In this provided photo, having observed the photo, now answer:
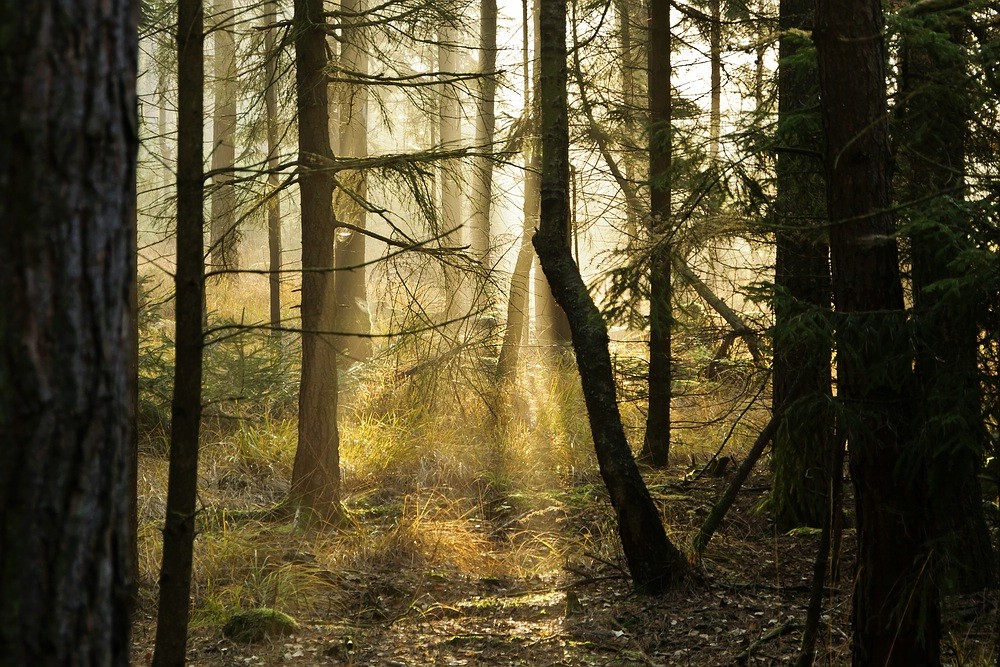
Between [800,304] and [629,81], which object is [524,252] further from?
[800,304]

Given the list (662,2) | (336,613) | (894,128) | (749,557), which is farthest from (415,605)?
(662,2)

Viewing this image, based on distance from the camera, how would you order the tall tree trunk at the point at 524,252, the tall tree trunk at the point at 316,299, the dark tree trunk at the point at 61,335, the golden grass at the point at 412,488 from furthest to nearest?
the tall tree trunk at the point at 524,252 → the tall tree trunk at the point at 316,299 → the golden grass at the point at 412,488 → the dark tree trunk at the point at 61,335

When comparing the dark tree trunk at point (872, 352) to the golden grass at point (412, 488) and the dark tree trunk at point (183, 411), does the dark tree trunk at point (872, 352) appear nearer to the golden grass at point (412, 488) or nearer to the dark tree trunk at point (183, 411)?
the golden grass at point (412, 488)

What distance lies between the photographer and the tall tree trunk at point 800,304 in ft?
13.6

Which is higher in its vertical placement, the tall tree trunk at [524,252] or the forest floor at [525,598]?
the tall tree trunk at [524,252]

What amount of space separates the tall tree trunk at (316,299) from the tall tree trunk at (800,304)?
377 centimetres

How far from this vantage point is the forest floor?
16.7 feet

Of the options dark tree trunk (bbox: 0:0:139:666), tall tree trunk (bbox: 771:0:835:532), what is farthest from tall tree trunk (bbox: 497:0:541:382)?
dark tree trunk (bbox: 0:0:139:666)

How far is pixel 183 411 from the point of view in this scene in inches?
141

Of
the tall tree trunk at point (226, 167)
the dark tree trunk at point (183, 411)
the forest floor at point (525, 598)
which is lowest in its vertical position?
the forest floor at point (525, 598)

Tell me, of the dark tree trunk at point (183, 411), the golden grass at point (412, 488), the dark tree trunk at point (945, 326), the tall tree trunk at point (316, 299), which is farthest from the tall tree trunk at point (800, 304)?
the tall tree trunk at point (316, 299)

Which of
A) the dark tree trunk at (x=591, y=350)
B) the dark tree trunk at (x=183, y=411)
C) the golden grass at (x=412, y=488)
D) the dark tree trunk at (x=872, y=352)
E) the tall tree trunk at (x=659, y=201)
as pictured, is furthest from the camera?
the tall tree trunk at (x=659, y=201)

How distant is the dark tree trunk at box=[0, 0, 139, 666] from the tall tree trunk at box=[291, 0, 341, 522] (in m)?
5.14

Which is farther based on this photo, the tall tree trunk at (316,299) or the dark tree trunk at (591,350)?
the tall tree trunk at (316,299)
